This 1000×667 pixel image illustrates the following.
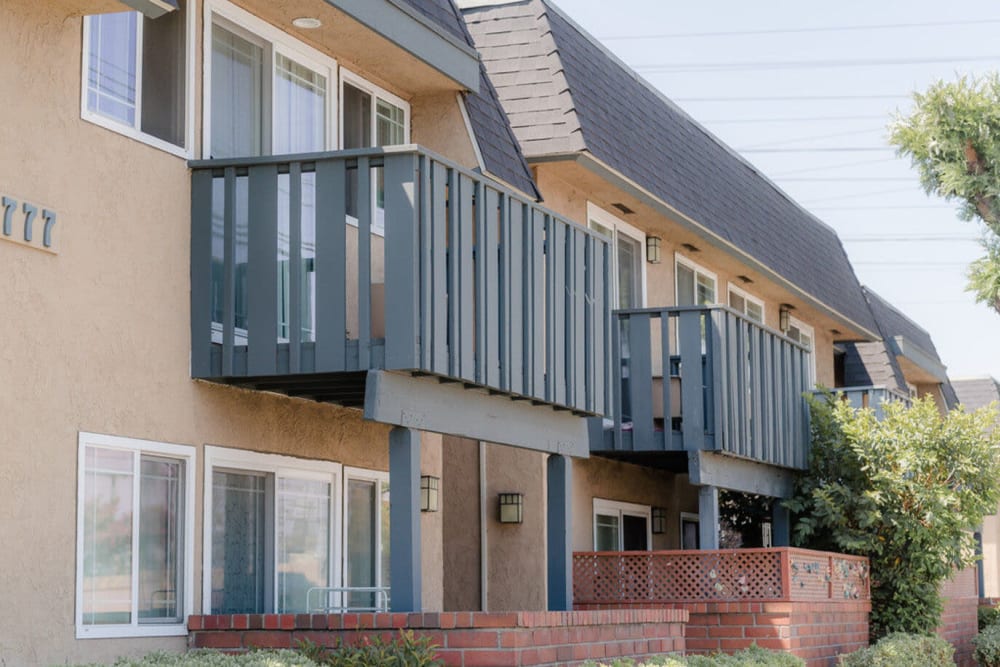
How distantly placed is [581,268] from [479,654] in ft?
13.3

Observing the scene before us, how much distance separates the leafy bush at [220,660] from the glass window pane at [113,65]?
131 inches

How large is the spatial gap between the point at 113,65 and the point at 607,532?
30.4ft

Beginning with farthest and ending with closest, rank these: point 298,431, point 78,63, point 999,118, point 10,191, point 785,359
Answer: point 999,118
point 785,359
point 298,431
point 78,63
point 10,191

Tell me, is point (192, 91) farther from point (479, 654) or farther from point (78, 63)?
point (479, 654)

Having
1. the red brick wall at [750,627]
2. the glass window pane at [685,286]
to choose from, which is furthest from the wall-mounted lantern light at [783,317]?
the red brick wall at [750,627]

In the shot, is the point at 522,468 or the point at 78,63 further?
the point at 522,468

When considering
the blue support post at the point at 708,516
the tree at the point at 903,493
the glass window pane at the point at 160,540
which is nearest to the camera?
the glass window pane at the point at 160,540

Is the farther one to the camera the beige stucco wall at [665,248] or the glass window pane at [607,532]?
the glass window pane at [607,532]

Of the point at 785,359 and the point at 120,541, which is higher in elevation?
the point at 785,359

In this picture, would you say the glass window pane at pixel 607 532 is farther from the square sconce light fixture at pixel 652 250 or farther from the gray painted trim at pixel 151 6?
the gray painted trim at pixel 151 6

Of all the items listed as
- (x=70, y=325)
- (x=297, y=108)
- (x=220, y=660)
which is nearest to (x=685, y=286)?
(x=297, y=108)

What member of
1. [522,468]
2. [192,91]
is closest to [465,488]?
[522,468]

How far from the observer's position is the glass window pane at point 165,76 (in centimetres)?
1014

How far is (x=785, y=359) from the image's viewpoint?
1769 cm
